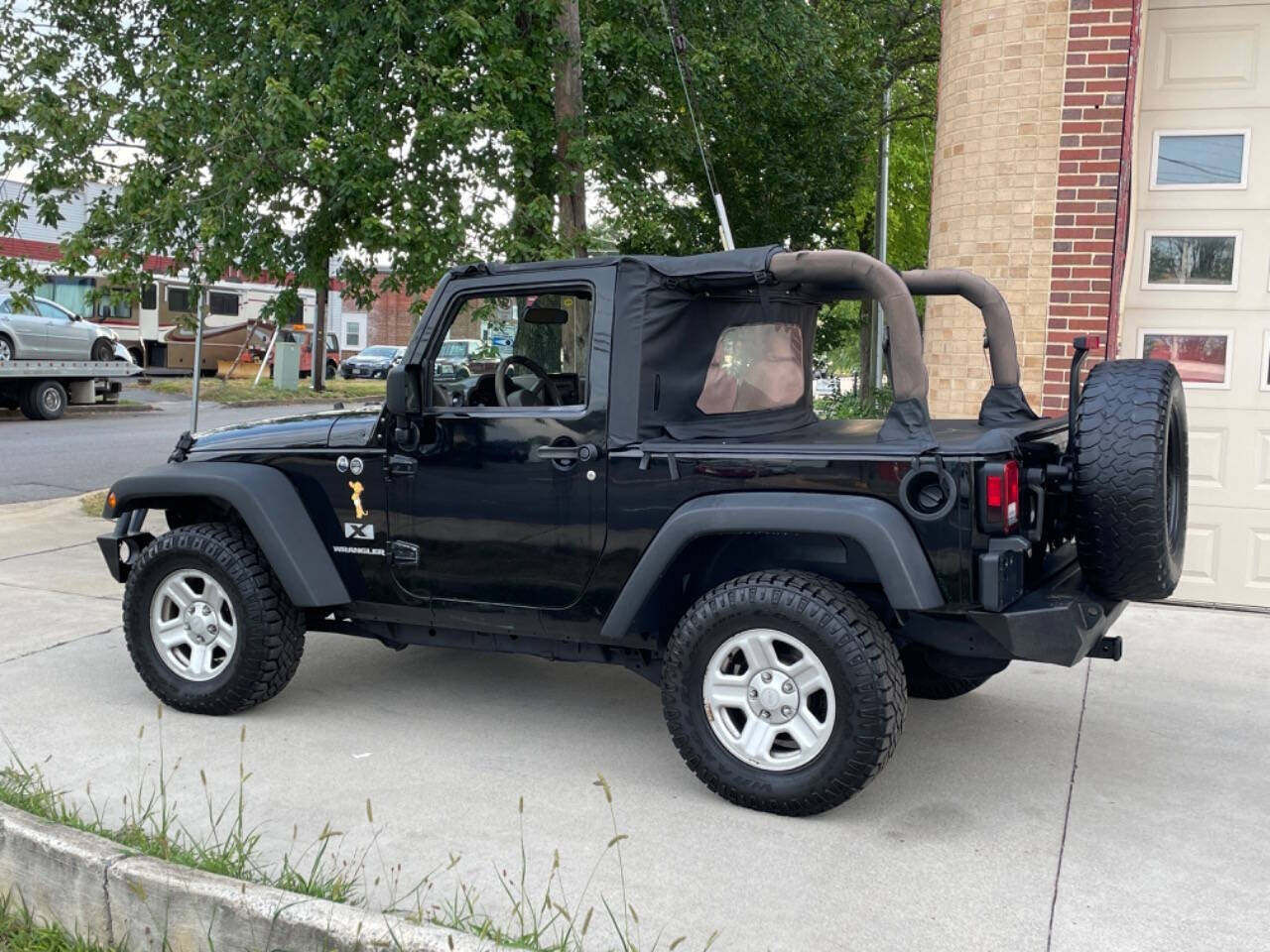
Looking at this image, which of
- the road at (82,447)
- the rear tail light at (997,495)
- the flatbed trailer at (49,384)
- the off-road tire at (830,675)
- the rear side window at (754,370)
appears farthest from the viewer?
the flatbed trailer at (49,384)

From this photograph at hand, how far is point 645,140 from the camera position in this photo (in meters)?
10.4

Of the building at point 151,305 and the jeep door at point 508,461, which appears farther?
the building at point 151,305

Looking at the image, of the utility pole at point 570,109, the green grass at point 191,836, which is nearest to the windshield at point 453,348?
the green grass at point 191,836

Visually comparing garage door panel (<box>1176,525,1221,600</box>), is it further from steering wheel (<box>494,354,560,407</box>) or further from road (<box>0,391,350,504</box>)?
road (<box>0,391,350,504</box>)

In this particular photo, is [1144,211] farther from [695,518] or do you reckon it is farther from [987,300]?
Result: [695,518]

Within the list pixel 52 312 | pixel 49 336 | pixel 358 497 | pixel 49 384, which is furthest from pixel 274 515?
pixel 52 312

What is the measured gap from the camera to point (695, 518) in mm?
4195

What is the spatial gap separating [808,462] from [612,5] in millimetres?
7150

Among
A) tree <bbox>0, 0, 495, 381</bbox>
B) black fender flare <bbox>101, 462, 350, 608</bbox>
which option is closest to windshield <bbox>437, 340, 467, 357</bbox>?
black fender flare <bbox>101, 462, 350, 608</bbox>

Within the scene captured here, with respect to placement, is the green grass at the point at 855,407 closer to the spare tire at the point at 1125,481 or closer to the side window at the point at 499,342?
the side window at the point at 499,342

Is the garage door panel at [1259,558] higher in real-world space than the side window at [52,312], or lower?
lower

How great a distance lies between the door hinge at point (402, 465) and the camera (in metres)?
4.88

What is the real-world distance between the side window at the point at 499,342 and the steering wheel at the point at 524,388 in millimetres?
12

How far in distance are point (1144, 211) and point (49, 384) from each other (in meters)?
18.8
